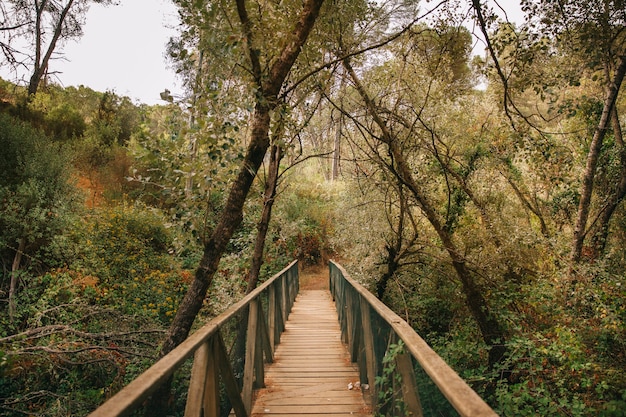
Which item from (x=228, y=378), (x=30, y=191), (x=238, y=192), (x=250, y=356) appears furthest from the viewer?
(x=30, y=191)

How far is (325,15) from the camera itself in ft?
18.0

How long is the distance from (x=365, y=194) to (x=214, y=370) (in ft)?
22.2

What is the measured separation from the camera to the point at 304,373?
472 cm

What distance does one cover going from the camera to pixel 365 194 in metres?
8.70

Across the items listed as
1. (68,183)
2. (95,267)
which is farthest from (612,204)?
(68,183)

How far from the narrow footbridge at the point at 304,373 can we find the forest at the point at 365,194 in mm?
315

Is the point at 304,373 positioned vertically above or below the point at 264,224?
below

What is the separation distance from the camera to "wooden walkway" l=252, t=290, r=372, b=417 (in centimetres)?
352

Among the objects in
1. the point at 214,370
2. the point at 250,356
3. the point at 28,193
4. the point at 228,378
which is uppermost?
the point at 28,193

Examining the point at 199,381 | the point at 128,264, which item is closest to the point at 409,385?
the point at 199,381

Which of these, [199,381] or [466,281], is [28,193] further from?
[466,281]

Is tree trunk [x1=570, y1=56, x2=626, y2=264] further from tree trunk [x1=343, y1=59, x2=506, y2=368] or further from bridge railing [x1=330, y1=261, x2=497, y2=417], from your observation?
bridge railing [x1=330, y1=261, x2=497, y2=417]

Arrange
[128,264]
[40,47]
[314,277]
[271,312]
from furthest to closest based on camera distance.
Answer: [314,277] < [40,47] < [128,264] < [271,312]

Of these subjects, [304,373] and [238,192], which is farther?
[304,373]
